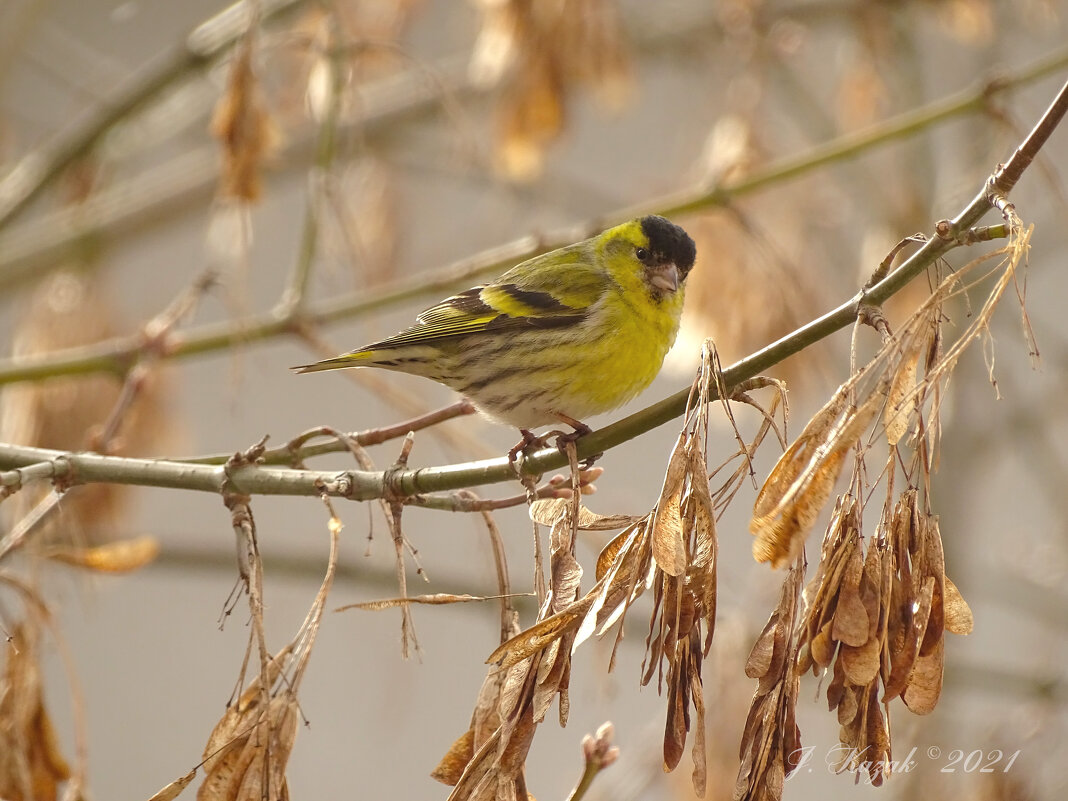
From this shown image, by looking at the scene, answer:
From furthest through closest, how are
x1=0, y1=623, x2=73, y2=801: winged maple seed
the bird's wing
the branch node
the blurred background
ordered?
the bird's wing, the blurred background, x1=0, y1=623, x2=73, y2=801: winged maple seed, the branch node

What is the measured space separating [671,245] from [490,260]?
61cm

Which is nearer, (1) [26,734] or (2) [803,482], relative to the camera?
(2) [803,482]

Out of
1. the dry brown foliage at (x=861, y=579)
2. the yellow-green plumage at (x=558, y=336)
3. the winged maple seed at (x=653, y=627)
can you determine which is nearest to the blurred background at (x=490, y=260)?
the yellow-green plumage at (x=558, y=336)

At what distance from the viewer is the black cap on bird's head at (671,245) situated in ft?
10.3

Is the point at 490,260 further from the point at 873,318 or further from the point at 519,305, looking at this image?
the point at 873,318

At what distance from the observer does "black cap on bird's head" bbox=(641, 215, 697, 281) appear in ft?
10.3

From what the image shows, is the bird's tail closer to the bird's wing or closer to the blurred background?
the blurred background

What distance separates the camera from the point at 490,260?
2.81m

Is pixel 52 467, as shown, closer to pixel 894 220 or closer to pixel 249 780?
pixel 249 780

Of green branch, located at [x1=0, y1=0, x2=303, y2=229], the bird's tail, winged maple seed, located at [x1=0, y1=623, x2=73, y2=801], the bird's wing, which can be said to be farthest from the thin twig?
green branch, located at [x1=0, y1=0, x2=303, y2=229]

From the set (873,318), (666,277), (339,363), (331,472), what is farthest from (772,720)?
(666,277)

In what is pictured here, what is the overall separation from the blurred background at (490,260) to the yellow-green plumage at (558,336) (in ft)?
0.38

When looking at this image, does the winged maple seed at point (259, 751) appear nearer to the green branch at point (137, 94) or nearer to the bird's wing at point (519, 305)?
the bird's wing at point (519, 305)

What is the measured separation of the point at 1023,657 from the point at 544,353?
4156 millimetres
